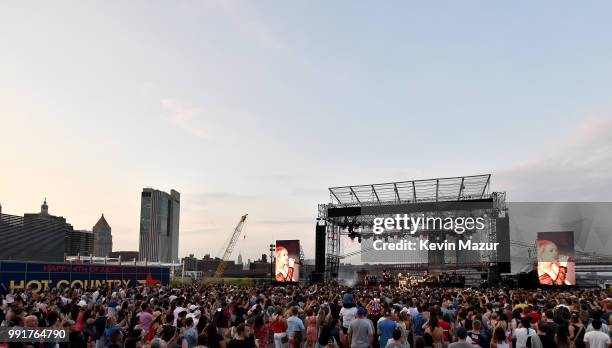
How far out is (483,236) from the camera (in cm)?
4250

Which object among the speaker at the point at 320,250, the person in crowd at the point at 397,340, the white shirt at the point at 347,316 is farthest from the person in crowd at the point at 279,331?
the speaker at the point at 320,250

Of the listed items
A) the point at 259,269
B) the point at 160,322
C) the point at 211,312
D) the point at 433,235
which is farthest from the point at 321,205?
the point at 259,269

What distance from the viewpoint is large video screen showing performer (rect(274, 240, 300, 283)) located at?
47.2 metres

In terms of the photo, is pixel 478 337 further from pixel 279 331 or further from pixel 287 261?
pixel 287 261

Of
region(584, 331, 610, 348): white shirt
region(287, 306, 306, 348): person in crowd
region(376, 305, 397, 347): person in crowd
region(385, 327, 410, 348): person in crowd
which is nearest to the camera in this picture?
region(385, 327, 410, 348): person in crowd

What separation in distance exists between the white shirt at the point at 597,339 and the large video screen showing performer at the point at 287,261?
128 ft

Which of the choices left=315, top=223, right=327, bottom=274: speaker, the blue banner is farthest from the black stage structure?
the blue banner

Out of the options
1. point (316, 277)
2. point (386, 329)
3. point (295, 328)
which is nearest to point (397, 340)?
point (386, 329)

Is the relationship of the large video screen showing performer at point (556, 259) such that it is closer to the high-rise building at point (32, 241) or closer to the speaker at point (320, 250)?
the speaker at point (320, 250)

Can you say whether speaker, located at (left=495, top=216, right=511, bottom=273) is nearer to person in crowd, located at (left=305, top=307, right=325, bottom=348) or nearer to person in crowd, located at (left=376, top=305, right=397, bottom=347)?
person in crowd, located at (left=305, top=307, right=325, bottom=348)

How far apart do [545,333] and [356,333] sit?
12.3 ft

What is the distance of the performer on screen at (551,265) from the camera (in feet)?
121

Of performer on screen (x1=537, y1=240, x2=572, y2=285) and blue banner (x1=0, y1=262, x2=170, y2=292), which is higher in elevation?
performer on screen (x1=537, y1=240, x2=572, y2=285)

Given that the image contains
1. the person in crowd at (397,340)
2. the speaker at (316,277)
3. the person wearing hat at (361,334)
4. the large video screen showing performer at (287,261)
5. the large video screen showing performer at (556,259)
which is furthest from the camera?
the large video screen showing performer at (287,261)
